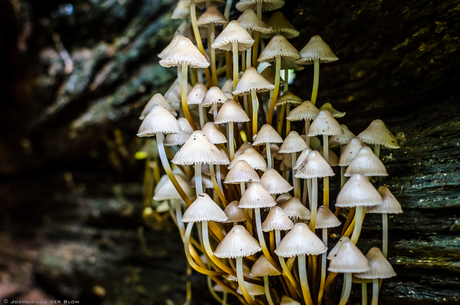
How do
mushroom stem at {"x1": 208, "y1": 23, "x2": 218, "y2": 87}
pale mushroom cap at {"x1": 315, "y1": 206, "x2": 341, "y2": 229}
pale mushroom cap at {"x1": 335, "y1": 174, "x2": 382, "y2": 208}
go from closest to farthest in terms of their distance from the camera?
pale mushroom cap at {"x1": 335, "y1": 174, "x2": 382, "y2": 208}
pale mushroom cap at {"x1": 315, "y1": 206, "x2": 341, "y2": 229}
mushroom stem at {"x1": 208, "y1": 23, "x2": 218, "y2": 87}

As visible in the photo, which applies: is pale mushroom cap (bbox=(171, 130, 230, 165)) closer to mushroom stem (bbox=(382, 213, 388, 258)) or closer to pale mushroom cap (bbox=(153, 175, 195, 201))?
pale mushroom cap (bbox=(153, 175, 195, 201))

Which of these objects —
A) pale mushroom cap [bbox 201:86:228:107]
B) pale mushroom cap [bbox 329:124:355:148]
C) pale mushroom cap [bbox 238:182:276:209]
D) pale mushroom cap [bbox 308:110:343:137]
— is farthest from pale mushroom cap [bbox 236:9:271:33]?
pale mushroom cap [bbox 238:182:276:209]

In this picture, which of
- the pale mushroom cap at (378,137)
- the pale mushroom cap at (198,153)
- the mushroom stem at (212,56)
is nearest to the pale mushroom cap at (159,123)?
the pale mushroom cap at (198,153)

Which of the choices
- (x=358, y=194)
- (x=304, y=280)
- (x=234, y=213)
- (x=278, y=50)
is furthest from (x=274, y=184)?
(x=278, y=50)

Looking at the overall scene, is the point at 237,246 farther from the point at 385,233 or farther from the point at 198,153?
the point at 385,233

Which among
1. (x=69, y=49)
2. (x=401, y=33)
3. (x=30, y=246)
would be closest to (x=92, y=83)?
(x=69, y=49)

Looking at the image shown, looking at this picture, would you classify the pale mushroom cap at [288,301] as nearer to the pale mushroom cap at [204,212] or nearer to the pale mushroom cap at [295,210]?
the pale mushroom cap at [295,210]
